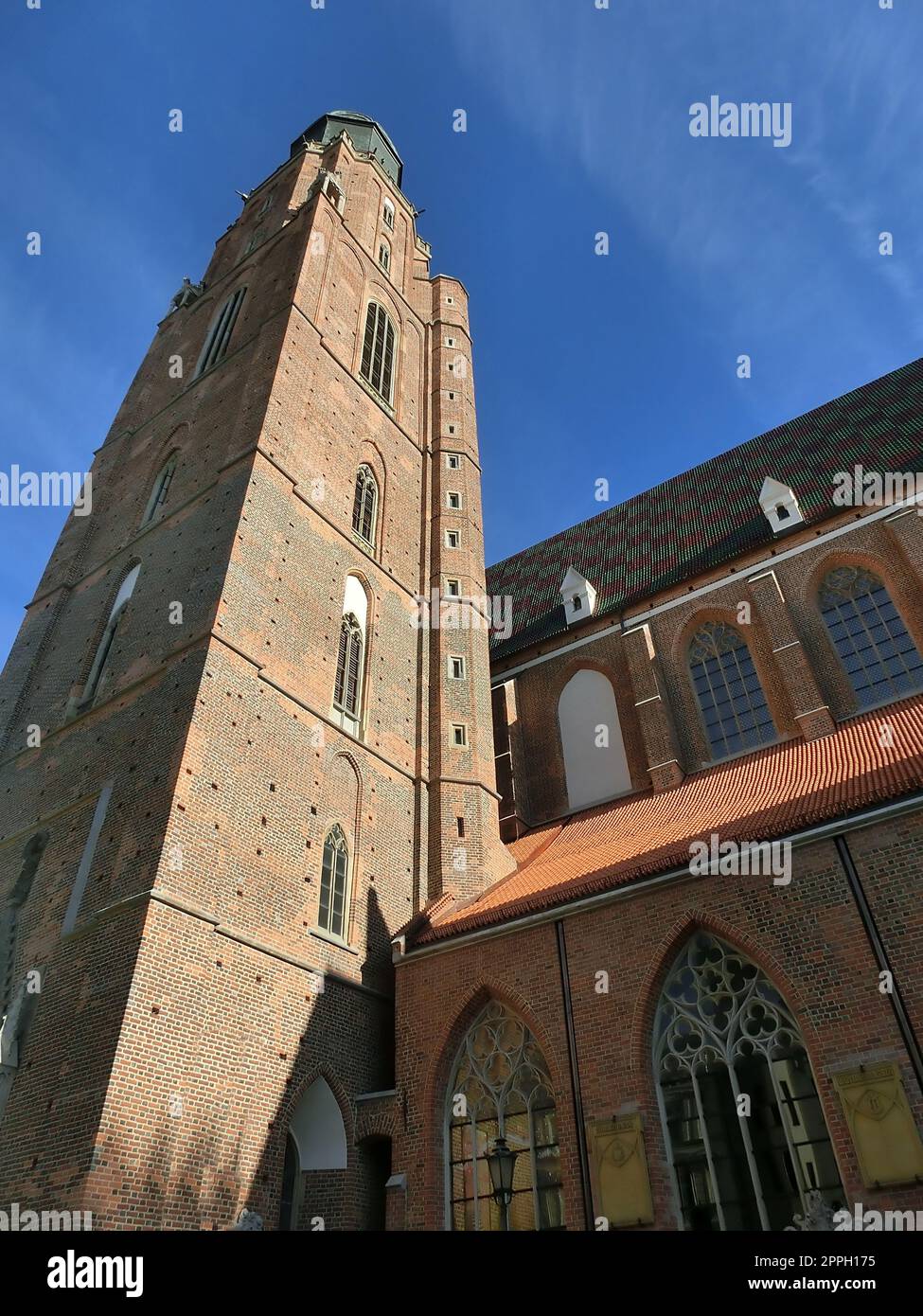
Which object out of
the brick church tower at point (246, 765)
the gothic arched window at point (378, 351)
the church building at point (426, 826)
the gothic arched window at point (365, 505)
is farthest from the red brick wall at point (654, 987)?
the gothic arched window at point (378, 351)

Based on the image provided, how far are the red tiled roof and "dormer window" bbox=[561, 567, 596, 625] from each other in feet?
17.9

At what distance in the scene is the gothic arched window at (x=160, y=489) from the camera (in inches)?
756

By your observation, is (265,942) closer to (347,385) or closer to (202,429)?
(202,429)

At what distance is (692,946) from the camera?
35.2 ft

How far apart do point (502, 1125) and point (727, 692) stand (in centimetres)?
1009

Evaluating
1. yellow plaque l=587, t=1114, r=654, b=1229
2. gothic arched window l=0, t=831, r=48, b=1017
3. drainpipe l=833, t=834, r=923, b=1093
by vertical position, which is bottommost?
yellow plaque l=587, t=1114, r=654, b=1229

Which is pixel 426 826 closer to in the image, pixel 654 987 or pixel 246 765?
pixel 246 765

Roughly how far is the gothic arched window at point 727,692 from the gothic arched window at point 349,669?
717 centimetres

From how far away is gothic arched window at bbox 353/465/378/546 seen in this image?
768 inches

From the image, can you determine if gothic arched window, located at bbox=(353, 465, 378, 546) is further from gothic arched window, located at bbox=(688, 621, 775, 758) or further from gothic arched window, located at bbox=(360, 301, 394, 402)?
gothic arched window, located at bbox=(688, 621, 775, 758)

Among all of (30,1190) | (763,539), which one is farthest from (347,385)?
(30,1190)

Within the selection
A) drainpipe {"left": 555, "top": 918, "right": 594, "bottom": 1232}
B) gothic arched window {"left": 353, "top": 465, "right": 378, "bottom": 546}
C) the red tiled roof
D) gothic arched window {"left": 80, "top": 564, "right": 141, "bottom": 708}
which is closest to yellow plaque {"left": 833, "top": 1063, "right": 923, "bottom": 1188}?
the red tiled roof
